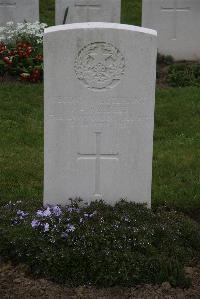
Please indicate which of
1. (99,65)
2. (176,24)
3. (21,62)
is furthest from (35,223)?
(176,24)

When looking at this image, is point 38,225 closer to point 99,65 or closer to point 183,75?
point 99,65

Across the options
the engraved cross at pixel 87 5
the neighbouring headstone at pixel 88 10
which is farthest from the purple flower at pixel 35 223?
the engraved cross at pixel 87 5

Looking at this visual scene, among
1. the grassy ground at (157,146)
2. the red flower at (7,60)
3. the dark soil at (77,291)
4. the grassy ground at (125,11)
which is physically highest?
the grassy ground at (125,11)

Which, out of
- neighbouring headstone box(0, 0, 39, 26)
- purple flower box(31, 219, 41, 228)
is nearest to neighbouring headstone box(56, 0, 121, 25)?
neighbouring headstone box(0, 0, 39, 26)

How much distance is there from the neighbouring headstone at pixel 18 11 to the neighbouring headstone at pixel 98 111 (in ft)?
22.8

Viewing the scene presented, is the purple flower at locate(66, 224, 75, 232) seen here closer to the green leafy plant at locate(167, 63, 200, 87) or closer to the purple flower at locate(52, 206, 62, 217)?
the purple flower at locate(52, 206, 62, 217)

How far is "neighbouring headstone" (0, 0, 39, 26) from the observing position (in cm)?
1200

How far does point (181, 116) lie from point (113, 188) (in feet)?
12.3

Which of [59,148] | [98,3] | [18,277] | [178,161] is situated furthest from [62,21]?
[18,277]

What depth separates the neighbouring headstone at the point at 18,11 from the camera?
472 inches

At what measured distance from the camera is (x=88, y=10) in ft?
39.8

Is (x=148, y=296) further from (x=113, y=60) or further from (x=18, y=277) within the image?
(x=113, y=60)

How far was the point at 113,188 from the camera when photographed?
221 inches

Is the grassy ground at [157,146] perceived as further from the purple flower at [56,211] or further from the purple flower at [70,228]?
the purple flower at [70,228]
